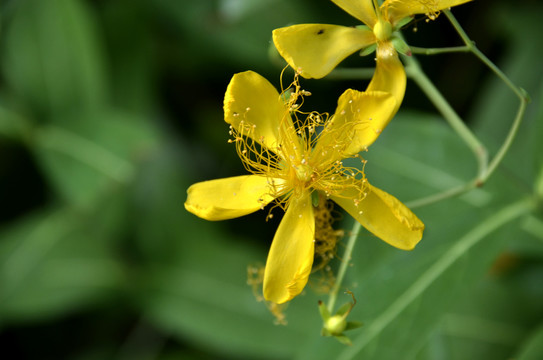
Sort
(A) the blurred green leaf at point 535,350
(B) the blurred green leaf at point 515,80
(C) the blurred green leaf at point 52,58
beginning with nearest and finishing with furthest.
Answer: (A) the blurred green leaf at point 535,350
(B) the blurred green leaf at point 515,80
(C) the blurred green leaf at point 52,58

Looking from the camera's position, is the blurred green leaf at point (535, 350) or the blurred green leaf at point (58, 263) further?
the blurred green leaf at point (58, 263)

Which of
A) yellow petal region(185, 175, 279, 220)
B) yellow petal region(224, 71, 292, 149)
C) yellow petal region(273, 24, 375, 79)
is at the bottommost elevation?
yellow petal region(185, 175, 279, 220)

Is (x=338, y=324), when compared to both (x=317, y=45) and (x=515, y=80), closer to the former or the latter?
(x=317, y=45)

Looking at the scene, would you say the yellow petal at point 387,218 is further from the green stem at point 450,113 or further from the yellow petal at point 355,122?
the green stem at point 450,113

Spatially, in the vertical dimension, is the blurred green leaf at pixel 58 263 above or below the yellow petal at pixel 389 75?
below

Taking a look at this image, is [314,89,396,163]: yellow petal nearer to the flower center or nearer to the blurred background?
the flower center

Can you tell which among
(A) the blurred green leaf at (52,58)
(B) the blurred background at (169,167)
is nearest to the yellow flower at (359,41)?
(B) the blurred background at (169,167)

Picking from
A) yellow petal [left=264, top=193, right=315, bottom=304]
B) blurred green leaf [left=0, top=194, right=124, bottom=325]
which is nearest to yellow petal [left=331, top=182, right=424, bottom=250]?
yellow petal [left=264, top=193, right=315, bottom=304]
